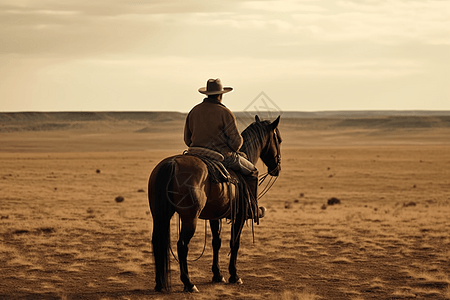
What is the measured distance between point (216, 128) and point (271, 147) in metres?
1.48

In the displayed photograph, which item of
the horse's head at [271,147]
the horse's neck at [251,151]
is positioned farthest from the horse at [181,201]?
the horse's head at [271,147]

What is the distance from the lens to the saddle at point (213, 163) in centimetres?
879

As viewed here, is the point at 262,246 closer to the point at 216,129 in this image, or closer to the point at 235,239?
the point at 235,239

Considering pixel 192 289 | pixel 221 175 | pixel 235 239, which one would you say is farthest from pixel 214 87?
pixel 192 289

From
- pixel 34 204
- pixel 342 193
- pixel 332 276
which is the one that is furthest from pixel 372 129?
pixel 332 276

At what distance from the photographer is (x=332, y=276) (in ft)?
34.9

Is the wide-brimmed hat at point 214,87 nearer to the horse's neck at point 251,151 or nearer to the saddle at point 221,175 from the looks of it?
the saddle at point 221,175

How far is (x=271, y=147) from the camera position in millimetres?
10227

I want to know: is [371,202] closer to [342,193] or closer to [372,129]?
[342,193]

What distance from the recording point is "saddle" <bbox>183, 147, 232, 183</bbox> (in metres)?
8.79

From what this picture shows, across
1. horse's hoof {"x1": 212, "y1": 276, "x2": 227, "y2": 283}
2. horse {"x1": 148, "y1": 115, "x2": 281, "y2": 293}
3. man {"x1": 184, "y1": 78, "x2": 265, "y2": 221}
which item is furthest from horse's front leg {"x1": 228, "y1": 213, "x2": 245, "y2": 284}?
man {"x1": 184, "y1": 78, "x2": 265, "y2": 221}

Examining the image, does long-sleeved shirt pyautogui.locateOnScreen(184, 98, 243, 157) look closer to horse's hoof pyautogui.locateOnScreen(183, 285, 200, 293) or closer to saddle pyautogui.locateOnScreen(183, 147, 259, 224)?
saddle pyautogui.locateOnScreen(183, 147, 259, 224)

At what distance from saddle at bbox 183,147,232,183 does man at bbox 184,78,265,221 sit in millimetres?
133

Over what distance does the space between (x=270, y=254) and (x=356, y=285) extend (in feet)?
10.7
